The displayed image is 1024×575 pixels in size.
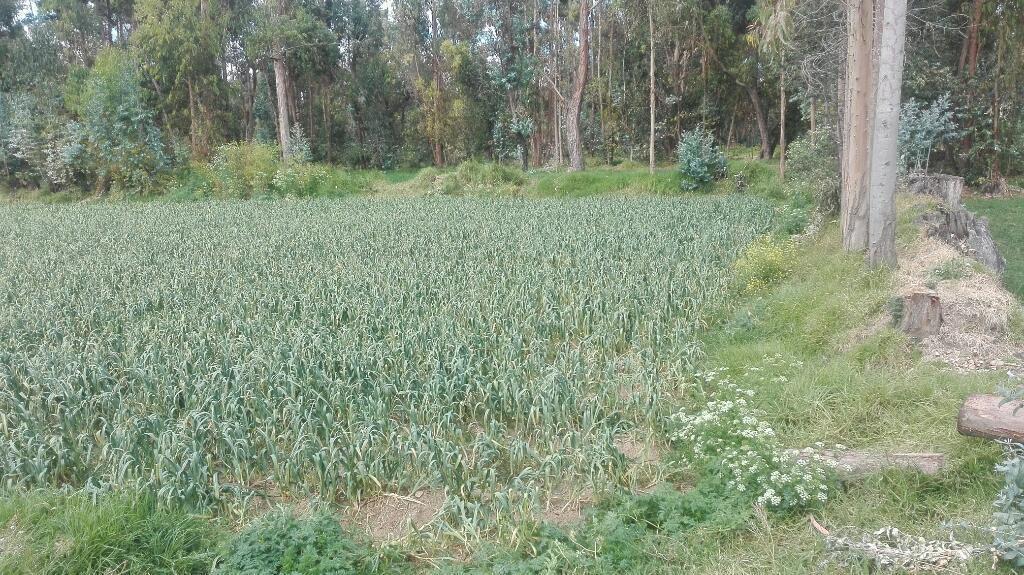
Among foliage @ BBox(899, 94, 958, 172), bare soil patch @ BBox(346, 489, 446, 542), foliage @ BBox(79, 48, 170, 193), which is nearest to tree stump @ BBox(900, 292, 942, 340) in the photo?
bare soil patch @ BBox(346, 489, 446, 542)

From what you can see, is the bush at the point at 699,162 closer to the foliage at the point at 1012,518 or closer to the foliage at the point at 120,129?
the foliage at the point at 1012,518

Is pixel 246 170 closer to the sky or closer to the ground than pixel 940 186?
closer to the sky

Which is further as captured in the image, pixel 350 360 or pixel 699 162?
pixel 699 162

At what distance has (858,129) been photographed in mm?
8812

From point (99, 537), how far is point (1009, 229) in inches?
568

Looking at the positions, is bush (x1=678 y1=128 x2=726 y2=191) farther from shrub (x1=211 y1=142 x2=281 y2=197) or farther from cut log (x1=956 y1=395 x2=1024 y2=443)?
cut log (x1=956 y1=395 x2=1024 y2=443)

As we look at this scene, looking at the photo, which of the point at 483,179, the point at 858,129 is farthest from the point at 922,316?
the point at 483,179

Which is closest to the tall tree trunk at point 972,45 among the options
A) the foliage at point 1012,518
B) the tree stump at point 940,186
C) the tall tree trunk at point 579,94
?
the tree stump at point 940,186

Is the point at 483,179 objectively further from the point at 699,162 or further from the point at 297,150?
the point at 297,150

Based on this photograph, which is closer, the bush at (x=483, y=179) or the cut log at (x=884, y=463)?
the cut log at (x=884, y=463)

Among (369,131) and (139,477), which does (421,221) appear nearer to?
(139,477)

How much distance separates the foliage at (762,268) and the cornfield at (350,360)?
14.1 inches

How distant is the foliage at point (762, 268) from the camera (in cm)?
841

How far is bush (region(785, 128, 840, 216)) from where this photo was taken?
12.2 meters
